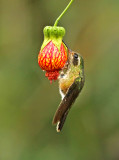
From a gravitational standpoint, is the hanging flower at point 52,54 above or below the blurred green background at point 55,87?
above

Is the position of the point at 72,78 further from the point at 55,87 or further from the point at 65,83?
the point at 55,87

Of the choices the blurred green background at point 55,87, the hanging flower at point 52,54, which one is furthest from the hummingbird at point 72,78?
the blurred green background at point 55,87

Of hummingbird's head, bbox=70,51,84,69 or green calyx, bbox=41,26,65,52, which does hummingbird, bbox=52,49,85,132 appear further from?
green calyx, bbox=41,26,65,52

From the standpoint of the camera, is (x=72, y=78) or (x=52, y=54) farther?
(x=72, y=78)

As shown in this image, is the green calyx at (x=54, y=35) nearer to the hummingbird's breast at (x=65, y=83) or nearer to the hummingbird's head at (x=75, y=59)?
the hummingbird's head at (x=75, y=59)

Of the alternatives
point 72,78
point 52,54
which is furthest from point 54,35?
point 72,78
